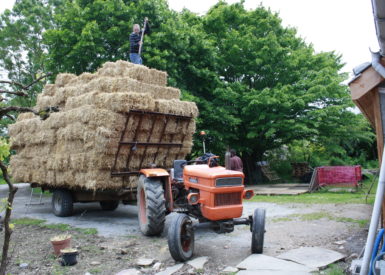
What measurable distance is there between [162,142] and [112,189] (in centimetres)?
181

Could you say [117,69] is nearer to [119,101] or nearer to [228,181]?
[119,101]

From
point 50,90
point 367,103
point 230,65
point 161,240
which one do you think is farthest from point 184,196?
point 230,65

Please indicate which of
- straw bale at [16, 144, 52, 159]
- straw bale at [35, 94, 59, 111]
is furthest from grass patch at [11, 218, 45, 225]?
straw bale at [35, 94, 59, 111]

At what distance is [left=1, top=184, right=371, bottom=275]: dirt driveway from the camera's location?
18.5 ft

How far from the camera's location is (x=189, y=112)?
9.70m

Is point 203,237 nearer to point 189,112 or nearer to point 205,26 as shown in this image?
point 189,112

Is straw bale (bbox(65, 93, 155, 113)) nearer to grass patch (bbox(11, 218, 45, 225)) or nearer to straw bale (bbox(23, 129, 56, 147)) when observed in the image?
straw bale (bbox(23, 129, 56, 147))

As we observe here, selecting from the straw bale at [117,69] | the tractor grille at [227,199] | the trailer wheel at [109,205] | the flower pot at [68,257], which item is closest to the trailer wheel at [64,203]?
the trailer wheel at [109,205]

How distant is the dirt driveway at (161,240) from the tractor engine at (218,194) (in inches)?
27.8

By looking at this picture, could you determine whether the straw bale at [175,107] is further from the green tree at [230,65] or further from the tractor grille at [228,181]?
the green tree at [230,65]

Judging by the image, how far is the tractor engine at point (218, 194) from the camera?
574cm

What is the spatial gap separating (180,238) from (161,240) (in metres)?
1.61

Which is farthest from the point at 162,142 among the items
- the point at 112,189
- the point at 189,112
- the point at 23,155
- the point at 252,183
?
the point at 252,183

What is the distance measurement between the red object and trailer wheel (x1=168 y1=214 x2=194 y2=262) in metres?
10.8
